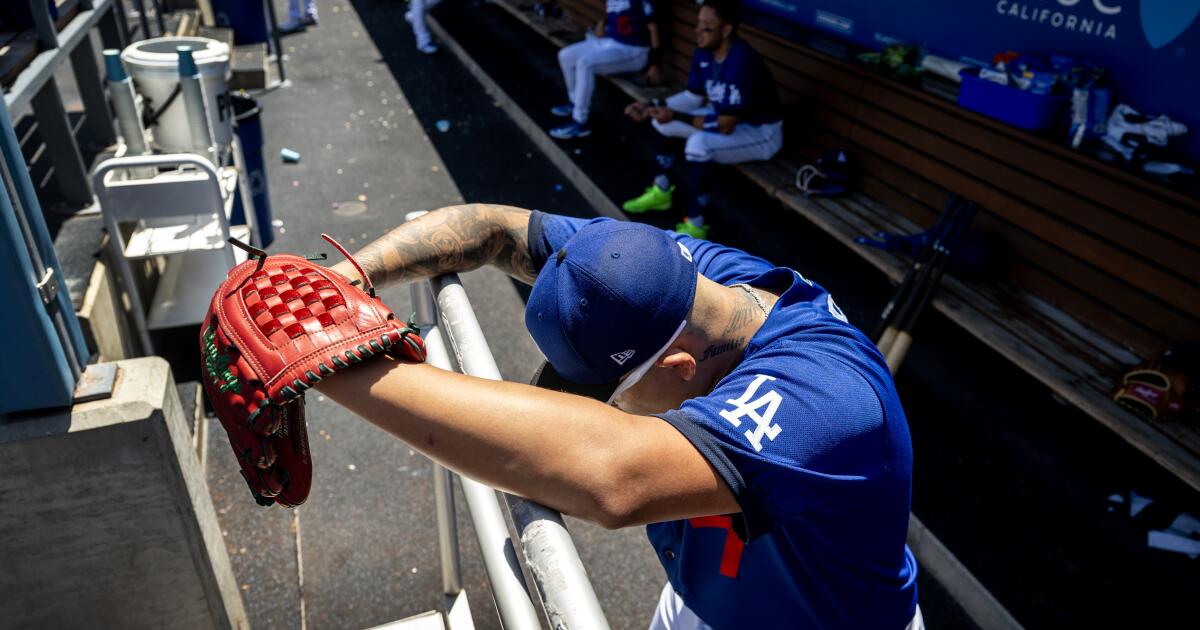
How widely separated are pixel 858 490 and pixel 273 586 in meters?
2.96

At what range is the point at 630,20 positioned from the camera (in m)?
8.36

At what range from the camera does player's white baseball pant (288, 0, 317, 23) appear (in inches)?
480

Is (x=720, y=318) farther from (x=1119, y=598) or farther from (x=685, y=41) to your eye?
(x=685, y=41)

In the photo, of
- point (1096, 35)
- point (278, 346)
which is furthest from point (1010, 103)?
point (278, 346)

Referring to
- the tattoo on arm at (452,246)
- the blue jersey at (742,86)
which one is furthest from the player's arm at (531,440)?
the blue jersey at (742,86)

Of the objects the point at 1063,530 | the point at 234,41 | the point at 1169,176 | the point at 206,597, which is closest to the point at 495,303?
the point at 206,597

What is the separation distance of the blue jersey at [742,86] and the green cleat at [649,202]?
0.84 meters

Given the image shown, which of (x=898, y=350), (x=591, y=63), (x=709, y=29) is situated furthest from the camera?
(x=591, y=63)

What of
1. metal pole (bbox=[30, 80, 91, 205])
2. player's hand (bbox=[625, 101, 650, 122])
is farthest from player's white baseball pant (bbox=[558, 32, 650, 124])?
metal pole (bbox=[30, 80, 91, 205])

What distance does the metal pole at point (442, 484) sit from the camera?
2.26 m

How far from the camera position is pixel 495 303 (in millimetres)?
5559

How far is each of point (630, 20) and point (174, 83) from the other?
16.3 ft

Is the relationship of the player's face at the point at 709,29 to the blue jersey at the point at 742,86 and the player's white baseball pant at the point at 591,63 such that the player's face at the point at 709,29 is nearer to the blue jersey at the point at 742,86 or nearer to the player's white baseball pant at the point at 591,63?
the blue jersey at the point at 742,86

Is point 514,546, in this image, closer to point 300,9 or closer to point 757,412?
point 757,412
